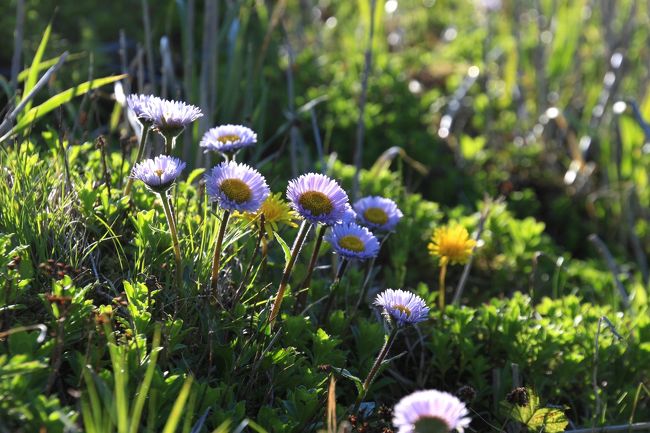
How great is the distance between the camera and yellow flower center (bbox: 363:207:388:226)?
2035mm

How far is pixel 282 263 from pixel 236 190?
1.82 feet

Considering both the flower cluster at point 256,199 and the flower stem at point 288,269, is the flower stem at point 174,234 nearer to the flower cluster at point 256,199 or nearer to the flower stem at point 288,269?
the flower cluster at point 256,199

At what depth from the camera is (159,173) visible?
5.01ft

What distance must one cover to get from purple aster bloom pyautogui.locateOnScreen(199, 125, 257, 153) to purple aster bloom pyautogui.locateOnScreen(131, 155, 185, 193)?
261 millimetres

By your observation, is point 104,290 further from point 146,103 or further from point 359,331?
point 359,331

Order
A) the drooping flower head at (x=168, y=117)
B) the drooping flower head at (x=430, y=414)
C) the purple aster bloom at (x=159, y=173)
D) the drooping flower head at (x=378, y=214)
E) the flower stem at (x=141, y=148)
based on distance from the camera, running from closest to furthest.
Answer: the drooping flower head at (x=430, y=414) → the purple aster bloom at (x=159, y=173) → the drooping flower head at (x=168, y=117) → the flower stem at (x=141, y=148) → the drooping flower head at (x=378, y=214)

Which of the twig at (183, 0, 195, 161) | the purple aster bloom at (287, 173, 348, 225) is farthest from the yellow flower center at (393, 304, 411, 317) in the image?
the twig at (183, 0, 195, 161)

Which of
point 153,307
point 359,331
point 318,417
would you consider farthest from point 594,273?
point 153,307

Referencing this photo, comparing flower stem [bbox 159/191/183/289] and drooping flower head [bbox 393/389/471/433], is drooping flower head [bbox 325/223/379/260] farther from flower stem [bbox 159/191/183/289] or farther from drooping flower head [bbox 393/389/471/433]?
drooping flower head [bbox 393/389/471/433]

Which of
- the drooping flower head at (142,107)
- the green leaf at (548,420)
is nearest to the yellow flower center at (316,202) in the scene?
the drooping flower head at (142,107)

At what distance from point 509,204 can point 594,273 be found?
708 millimetres

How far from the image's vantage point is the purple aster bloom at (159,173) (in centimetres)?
151

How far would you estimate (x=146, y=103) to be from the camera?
1.71 meters

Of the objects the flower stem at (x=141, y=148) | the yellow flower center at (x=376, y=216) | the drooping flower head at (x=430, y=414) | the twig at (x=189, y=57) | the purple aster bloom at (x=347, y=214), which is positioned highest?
the twig at (x=189, y=57)
